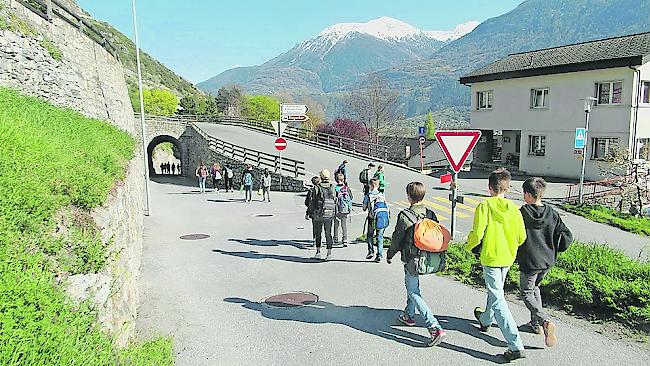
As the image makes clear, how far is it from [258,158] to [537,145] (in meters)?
17.4

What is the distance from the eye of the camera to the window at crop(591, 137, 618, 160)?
2517cm

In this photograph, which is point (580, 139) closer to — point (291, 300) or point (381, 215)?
point (381, 215)

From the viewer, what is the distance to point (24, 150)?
18.6ft

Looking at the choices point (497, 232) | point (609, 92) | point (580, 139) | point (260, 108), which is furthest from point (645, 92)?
point (260, 108)

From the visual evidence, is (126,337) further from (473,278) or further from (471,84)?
(471,84)

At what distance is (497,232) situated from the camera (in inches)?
200

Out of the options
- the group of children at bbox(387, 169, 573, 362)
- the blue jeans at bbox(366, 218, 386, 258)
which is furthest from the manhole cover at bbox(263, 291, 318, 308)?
the blue jeans at bbox(366, 218, 386, 258)

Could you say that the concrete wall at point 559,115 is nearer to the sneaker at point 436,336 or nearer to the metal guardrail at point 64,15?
the sneaker at point 436,336

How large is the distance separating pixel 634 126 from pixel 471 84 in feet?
38.9

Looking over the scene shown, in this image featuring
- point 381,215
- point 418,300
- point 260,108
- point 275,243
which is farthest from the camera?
point 260,108

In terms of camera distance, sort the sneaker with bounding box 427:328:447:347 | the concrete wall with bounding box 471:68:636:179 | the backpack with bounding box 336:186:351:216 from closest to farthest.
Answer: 1. the sneaker with bounding box 427:328:447:347
2. the backpack with bounding box 336:186:351:216
3. the concrete wall with bounding box 471:68:636:179

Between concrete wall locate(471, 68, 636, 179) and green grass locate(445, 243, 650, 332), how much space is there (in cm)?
2002

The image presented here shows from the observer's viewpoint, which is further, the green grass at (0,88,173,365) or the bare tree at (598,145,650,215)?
the bare tree at (598,145,650,215)

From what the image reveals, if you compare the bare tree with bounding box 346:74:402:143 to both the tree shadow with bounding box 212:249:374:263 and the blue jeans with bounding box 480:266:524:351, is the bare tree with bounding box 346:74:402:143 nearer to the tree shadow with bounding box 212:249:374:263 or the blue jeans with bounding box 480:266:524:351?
the tree shadow with bounding box 212:249:374:263
